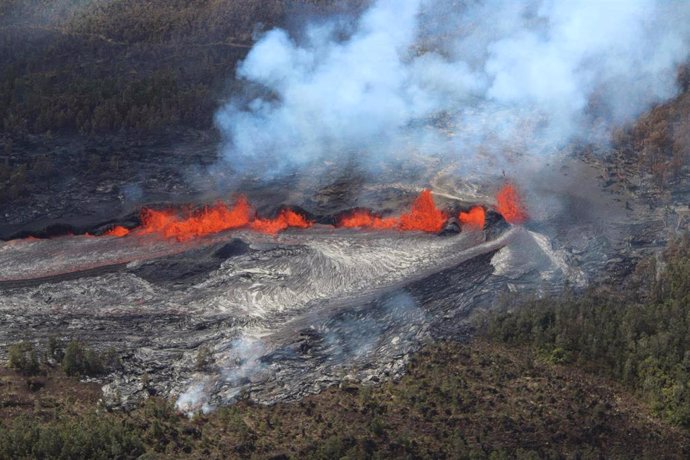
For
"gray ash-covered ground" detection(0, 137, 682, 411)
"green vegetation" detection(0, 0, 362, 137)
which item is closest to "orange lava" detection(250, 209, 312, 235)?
"gray ash-covered ground" detection(0, 137, 682, 411)

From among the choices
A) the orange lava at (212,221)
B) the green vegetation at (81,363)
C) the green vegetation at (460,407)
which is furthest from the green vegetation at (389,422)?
the orange lava at (212,221)

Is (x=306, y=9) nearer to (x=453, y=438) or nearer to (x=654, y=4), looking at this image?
(x=654, y=4)

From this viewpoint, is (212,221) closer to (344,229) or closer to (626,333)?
(344,229)

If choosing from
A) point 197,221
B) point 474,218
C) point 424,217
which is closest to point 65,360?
point 197,221

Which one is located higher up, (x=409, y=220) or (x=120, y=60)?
(x=120, y=60)

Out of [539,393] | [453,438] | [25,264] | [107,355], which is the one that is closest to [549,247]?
[539,393]

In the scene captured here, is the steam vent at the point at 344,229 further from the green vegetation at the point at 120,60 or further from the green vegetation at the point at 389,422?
the green vegetation at the point at 120,60
